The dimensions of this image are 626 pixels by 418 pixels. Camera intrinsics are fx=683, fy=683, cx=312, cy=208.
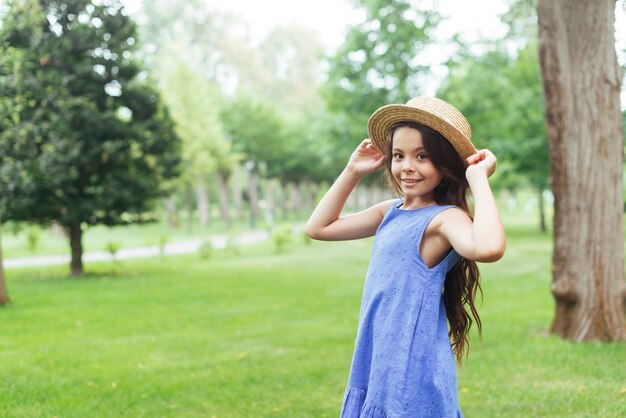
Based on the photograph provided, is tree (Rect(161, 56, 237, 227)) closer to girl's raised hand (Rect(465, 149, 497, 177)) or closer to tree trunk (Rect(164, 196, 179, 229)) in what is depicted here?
tree trunk (Rect(164, 196, 179, 229))

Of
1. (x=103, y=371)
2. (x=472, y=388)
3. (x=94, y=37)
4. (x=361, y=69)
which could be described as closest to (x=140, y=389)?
(x=103, y=371)

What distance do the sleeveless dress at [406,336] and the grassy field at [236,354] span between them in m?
2.87

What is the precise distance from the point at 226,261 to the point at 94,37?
7300 mm

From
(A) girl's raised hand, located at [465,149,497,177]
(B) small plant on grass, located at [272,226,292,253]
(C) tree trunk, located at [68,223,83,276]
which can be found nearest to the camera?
(A) girl's raised hand, located at [465,149,497,177]

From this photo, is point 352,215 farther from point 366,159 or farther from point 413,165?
point 413,165

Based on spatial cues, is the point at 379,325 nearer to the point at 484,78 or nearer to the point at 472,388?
the point at 472,388

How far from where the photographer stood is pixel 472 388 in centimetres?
584

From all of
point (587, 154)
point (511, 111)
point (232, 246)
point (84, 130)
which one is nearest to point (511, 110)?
point (511, 111)

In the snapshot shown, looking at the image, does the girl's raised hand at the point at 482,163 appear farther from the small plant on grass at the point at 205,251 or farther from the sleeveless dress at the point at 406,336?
the small plant on grass at the point at 205,251

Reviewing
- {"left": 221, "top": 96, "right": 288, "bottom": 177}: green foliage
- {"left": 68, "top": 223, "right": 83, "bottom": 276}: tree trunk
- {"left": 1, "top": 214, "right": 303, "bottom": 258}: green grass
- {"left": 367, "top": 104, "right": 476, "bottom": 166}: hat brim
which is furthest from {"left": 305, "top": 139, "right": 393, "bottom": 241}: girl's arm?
{"left": 221, "top": 96, "right": 288, "bottom": 177}: green foliage

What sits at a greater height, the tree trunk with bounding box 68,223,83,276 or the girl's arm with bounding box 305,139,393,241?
the girl's arm with bounding box 305,139,393,241

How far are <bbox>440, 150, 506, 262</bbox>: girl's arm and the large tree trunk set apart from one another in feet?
15.9

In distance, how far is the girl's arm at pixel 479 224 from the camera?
228 cm

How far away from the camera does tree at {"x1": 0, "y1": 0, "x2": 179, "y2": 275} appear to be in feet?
43.1
